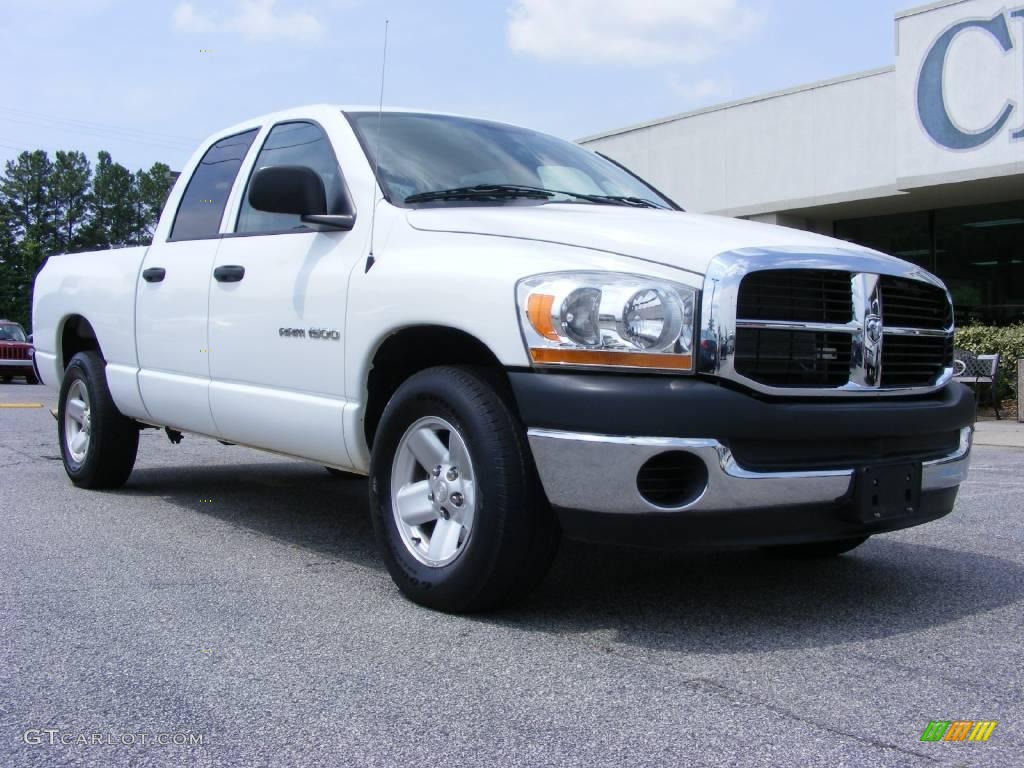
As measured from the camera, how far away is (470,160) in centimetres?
466

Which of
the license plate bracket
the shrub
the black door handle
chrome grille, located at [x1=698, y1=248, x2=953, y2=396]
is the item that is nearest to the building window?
the shrub

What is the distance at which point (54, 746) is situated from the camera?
103 inches

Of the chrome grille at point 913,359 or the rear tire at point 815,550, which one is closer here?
the chrome grille at point 913,359

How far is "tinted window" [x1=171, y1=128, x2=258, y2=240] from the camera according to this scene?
5.54 m

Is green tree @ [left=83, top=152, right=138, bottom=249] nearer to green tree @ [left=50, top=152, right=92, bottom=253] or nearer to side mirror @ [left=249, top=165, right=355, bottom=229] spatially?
green tree @ [left=50, top=152, right=92, bottom=253]

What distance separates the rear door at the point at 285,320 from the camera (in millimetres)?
4363

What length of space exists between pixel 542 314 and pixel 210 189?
2.99 m

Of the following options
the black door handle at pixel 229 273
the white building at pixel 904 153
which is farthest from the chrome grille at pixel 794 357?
the white building at pixel 904 153

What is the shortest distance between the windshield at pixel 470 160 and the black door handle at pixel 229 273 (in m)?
0.84

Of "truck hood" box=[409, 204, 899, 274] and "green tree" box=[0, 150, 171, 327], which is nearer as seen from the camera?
"truck hood" box=[409, 204, 899, 274]

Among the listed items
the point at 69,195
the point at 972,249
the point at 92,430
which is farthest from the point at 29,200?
the point at 92,430

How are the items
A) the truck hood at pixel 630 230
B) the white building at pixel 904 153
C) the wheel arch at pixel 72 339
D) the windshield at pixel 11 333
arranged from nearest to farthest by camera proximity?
1. the truck hood at pixel 630 230
2. the wheel arch at pixel 72 339
3. the white building at pixel 904 153
4. the windshield at pixel 11 333

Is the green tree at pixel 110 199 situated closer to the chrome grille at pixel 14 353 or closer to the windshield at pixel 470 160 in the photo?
the chrome grille at pixel 14 353

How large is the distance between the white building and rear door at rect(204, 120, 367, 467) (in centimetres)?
1311
